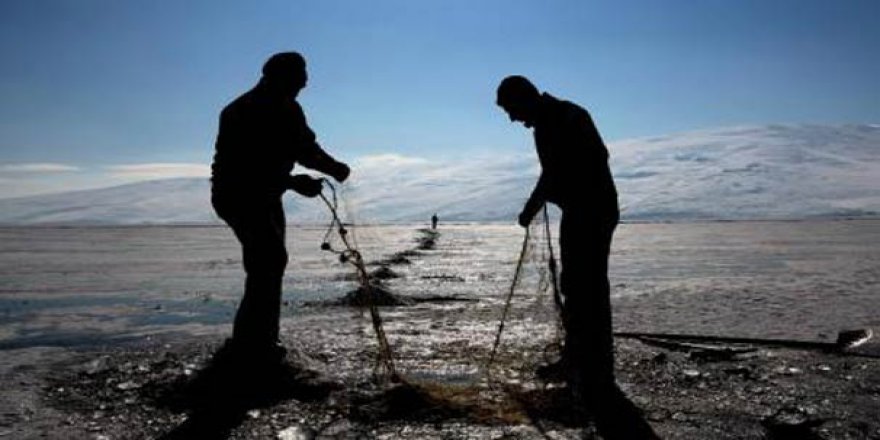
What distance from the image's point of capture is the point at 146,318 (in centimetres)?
841

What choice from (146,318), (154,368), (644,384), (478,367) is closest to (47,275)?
(146,318)

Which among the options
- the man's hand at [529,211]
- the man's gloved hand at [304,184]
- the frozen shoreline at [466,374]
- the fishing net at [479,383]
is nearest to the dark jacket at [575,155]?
the man's hand at [529,211]

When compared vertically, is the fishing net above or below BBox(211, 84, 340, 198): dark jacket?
below

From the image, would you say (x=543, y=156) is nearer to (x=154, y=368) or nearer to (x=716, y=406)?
(x=716, y=406)

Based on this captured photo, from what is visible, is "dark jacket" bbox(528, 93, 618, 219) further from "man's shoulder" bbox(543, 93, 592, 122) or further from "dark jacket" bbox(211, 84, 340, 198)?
"dark jacket" bbox(211, 84, 340, 198)

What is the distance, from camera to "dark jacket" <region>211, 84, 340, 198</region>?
16.2 feet

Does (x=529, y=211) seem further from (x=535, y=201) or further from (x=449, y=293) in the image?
(x=449, y=293)

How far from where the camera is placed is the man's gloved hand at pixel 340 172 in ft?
17.4

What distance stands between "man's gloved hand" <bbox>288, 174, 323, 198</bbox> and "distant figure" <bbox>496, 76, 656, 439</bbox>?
1392 millimetres

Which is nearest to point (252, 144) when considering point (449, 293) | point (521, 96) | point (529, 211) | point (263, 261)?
point (263, 261)

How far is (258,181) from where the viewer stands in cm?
500

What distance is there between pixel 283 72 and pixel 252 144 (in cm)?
51

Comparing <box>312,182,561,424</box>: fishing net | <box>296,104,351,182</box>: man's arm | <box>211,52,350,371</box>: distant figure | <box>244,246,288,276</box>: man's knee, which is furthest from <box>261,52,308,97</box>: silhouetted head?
<box>244,246,288,276</box>: man's knee

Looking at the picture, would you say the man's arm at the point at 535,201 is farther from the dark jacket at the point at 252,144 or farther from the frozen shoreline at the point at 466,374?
the dark jacket at the point at 252,144
